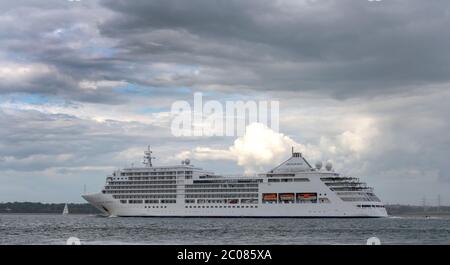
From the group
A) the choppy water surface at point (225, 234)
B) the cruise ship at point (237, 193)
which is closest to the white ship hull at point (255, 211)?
the cruise ship at point (237, 193)

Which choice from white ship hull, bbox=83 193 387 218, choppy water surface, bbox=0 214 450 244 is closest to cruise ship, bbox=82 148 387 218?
white ship hull, bbox=83 193 387 218

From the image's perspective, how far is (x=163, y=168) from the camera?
88438 mm

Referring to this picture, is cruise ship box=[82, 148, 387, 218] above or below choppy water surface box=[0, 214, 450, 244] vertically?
above

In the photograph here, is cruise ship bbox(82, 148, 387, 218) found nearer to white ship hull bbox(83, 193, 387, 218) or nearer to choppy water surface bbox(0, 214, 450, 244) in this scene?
white ship hull bbox(83, 193, 387, 218)

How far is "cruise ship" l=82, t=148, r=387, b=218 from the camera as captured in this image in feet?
259

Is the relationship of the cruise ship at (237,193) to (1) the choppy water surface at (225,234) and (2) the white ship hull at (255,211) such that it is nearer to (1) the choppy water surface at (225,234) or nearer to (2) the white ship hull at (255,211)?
(2) the white ship hull at (255,211)

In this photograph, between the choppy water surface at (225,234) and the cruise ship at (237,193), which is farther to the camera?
the cruise ship at (237,193)

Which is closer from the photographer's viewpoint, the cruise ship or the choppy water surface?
the choppy water surface

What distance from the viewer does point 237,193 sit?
82.3 metres

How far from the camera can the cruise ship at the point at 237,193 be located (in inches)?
3105

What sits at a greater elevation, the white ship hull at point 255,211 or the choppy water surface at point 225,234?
the white ship hull at point 255,211

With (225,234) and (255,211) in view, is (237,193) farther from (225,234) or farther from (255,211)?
(225,234)
